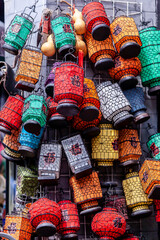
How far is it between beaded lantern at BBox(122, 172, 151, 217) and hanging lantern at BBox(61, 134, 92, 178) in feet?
1.24

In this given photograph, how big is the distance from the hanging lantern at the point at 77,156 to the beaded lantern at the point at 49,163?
0.23ft

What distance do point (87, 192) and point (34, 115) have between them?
0.69 m

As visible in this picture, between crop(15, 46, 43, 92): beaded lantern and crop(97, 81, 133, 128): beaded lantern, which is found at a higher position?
crop(15, 46, 43, 92): beaded lantern

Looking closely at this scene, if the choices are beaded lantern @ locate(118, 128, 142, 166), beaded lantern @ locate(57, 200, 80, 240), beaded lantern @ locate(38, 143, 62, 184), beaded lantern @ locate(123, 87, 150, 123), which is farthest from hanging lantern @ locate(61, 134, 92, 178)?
beaded lantern @ locate(123, 87, 150, 123)

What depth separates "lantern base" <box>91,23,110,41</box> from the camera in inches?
133

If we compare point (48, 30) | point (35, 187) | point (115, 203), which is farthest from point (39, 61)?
point (115, 203)

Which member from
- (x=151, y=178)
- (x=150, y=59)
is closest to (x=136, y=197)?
(x=151, y=178)

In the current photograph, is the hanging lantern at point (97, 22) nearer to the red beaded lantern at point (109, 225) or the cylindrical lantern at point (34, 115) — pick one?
the cylindrical lantern at point (34, 115)

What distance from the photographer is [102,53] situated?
348 centimetres

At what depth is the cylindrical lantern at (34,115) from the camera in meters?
3.08

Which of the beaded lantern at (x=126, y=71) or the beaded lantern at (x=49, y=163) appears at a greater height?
the beaded lantern at (x=126, y=71)

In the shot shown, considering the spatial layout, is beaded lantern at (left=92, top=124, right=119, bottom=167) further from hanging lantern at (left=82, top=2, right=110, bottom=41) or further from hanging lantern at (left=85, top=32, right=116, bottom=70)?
hanging lantern at (left=82, top=2, right=110, bottom=41)

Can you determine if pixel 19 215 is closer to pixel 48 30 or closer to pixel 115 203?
pixel 115 203

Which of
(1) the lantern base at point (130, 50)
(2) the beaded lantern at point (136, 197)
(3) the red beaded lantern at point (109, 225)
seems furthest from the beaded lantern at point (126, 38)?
(3) the red beaded lantern at point (109, 225)
